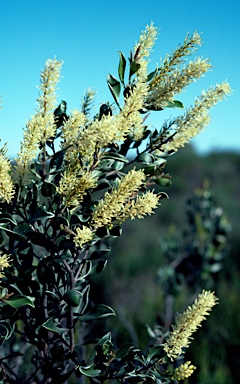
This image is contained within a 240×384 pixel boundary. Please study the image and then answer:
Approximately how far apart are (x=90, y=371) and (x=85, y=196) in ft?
1.27

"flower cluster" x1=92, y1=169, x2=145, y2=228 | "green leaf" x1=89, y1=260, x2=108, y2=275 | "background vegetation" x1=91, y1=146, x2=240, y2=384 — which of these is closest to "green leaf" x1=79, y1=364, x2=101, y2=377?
"green leaf" x1=89, y1=260, x2=108, y2=275

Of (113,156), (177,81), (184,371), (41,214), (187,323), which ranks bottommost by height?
(184,371)

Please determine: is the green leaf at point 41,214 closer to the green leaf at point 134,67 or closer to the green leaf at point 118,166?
the green leaf at point 118,166

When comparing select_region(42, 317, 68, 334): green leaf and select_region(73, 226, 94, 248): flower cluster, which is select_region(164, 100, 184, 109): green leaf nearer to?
select_region(73, 226, 94, 248): flower cluster

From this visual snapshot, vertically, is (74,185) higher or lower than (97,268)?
higher

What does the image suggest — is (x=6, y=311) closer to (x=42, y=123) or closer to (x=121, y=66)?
(x=42, y=123)

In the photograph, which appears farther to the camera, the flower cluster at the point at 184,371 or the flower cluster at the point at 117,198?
the flower cluster at the point at 184,371

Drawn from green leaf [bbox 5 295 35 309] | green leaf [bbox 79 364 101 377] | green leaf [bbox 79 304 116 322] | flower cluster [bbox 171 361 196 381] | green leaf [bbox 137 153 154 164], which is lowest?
flower cluster [bbox 171 361 196 381]

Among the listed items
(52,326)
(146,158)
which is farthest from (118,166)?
(52,326)

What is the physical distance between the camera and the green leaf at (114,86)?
1.17 meters

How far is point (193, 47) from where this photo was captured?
111cm

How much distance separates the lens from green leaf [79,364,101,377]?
1144 millimetres

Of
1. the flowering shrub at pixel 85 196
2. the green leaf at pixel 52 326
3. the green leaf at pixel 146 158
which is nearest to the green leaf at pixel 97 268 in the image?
the flowering shrub at pixel 85 196

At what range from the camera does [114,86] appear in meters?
1.18
